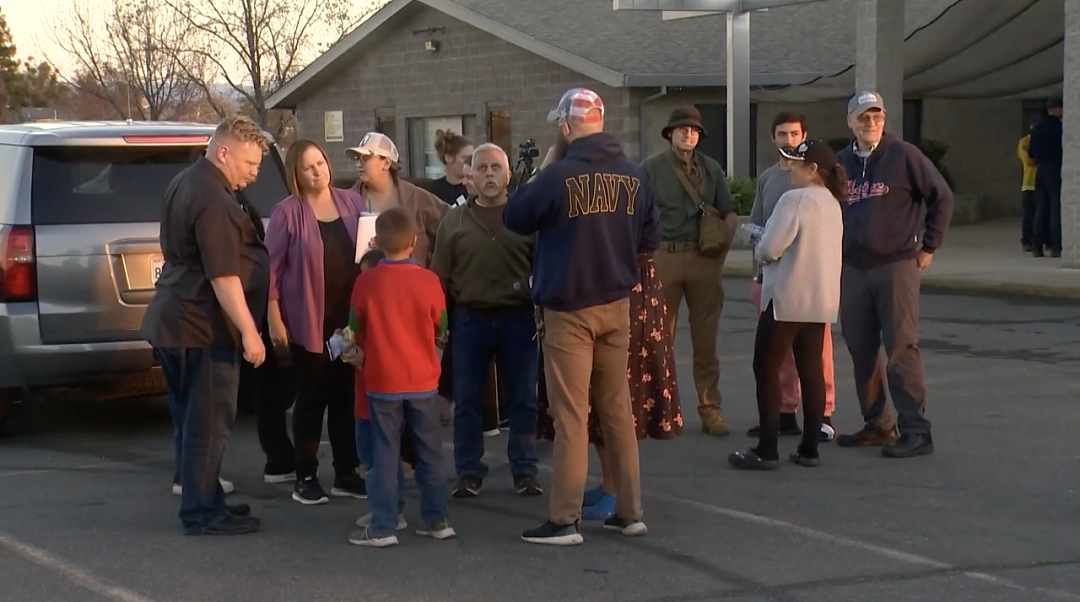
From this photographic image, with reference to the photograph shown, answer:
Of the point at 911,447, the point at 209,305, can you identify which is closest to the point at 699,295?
the point at 911,447

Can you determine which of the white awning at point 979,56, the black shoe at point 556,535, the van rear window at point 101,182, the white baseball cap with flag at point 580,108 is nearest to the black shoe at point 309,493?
the black shoe at point 556,535

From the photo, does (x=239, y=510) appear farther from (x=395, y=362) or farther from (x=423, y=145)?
(x=423, y=145)

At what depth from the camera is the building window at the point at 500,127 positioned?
89.0ft

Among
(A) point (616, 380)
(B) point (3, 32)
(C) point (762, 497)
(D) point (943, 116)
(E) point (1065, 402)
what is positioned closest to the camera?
(A) point (616, 380)

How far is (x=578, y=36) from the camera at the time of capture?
85.8 feet

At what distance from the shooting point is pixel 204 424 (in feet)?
21.1

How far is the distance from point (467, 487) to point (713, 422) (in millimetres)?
2021

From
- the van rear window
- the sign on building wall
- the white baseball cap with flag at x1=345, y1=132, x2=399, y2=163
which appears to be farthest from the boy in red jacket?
the sign on building wall

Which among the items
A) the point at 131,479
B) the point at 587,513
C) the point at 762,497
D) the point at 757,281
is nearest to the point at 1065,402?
the point at 757,281

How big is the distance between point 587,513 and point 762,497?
936 mm

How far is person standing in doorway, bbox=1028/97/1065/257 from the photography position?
693 inches

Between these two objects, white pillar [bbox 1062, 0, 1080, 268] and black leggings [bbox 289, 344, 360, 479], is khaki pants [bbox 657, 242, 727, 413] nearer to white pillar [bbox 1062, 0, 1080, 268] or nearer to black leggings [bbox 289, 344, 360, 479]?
black leggings [bbox 289, 344, 360, 479]

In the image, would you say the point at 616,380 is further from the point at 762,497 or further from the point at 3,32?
the point at 3,32

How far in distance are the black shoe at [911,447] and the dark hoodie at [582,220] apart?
8.05 feet
